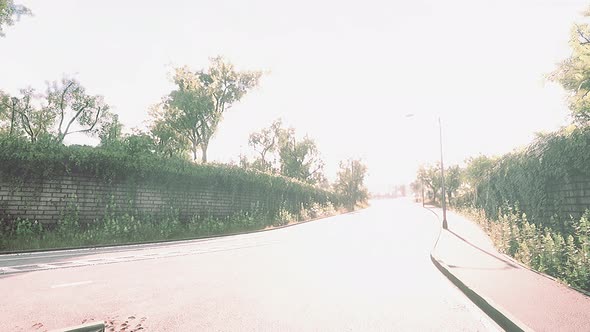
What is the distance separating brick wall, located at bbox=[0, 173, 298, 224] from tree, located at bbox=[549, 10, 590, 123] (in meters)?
19.2

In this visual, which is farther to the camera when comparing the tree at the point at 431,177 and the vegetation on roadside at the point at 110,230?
the tree at the point at 431,177

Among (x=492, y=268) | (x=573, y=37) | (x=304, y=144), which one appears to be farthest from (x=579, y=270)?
(x=304, y=144)

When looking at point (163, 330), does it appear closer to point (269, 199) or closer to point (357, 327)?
point (357, 327)

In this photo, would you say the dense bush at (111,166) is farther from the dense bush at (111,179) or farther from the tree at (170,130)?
the tree at (170,130)

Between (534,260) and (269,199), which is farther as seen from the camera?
(269,199)

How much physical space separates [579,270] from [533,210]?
6905 mm

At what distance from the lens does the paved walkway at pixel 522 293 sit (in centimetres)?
436

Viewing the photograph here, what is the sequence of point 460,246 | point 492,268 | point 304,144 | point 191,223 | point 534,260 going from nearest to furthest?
point 492,268
point 534,260
point 460,246
point 191,223
point 304,144

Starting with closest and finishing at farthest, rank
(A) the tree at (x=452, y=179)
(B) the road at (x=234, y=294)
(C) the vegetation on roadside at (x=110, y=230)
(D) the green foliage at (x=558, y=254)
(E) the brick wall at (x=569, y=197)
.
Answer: (B) the road at (x=234, y=294) → (D) the green foliage at (x=558, y=254) → (E) the brick wall at (x=569, y=197) → (C) the vegetation on roadside at (x=110, y=230) → (A) the tree at (x=452, y=179)

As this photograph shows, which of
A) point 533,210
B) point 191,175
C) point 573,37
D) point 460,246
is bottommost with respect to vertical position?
point 460,246

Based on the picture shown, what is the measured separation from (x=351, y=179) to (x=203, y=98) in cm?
3760

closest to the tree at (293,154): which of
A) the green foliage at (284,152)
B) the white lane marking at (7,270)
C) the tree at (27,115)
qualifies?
the green foliage at (284,152)

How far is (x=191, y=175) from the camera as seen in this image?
20078 mm

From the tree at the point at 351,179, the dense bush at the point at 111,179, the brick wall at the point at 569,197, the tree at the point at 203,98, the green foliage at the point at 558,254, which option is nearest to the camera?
the green foliage at the point at 558,254
